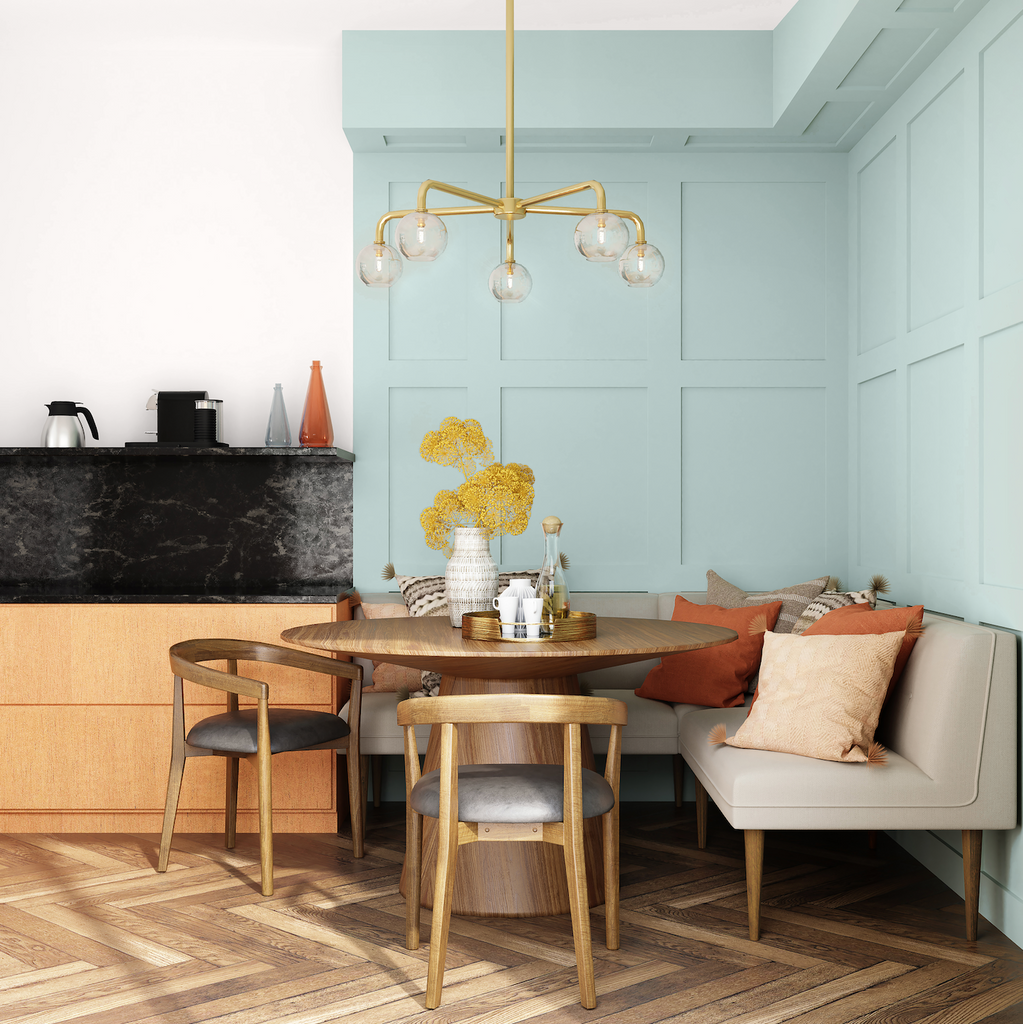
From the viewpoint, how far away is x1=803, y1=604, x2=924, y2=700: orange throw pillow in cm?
275

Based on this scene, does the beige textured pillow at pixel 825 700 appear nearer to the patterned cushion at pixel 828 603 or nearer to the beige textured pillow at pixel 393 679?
the patterned cushion at pixel 828 603

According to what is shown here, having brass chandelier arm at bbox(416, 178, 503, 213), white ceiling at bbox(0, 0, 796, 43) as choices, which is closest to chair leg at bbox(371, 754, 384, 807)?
brass chandelier arm at bbox(416, 178, 503, 213)

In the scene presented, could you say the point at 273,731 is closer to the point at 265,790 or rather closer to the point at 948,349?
the point at 265,790

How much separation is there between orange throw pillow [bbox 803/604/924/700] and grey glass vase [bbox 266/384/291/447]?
2153 mm

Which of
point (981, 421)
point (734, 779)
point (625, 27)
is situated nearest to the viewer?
point (734, 779)

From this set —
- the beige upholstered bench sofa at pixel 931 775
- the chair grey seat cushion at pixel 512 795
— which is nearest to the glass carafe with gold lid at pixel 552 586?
the chair grey seat cushion at pixel 512 795

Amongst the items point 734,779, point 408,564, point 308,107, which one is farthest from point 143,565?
point 734,779

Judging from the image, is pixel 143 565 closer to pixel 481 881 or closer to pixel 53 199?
pixel 53 199

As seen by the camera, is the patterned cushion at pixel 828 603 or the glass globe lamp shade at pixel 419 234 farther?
the patterned cushion at pixel 828 603

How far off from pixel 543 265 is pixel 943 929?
109 inches

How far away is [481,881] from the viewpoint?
2605 mm

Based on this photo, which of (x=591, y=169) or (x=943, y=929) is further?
(x=591, y=169)

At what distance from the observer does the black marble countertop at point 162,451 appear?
3600 mm

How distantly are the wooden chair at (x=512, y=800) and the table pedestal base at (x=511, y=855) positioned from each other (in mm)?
403
